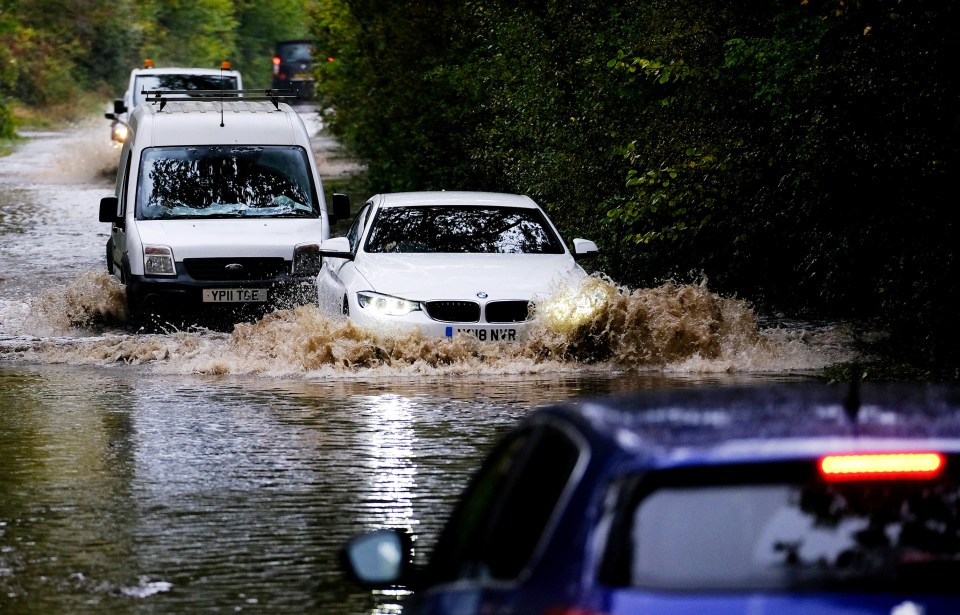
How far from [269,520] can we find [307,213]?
32.1 feet

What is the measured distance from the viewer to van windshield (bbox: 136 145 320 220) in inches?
731

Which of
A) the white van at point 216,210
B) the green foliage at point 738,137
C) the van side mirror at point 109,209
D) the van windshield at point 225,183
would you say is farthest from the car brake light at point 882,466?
the van side mirror at point 109,209

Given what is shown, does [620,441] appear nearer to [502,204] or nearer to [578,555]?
[578,555]

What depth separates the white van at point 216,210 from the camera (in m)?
17.8

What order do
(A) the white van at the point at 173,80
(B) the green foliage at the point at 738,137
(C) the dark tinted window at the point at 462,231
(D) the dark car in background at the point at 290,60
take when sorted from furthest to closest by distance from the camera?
(D) the dark car in background at the point at 290,60 < (A) the white van at the point at 173,80 < (C) the dark tinted window at the point at 462,231 < (B) the green foliage at the point at 738,137

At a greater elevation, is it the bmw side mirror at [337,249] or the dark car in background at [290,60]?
the dark car in background at [290,60]

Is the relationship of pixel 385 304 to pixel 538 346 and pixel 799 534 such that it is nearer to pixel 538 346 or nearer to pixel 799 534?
pixel 538 346

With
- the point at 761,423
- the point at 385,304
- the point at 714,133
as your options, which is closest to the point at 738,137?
the point at 714,133

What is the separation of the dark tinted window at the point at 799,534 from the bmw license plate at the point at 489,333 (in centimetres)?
1095

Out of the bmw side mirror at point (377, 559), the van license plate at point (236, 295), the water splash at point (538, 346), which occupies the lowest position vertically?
the water splash at point (538, 346)

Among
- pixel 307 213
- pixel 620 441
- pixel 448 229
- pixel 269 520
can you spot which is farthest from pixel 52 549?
pixel 307 213

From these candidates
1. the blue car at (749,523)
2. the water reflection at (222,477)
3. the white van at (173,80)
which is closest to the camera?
the blue car at (749,523)

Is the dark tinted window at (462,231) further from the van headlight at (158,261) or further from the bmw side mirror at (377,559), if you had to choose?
the bmw side mirror at (377,559)

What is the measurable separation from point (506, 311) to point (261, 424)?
9.63 feet
